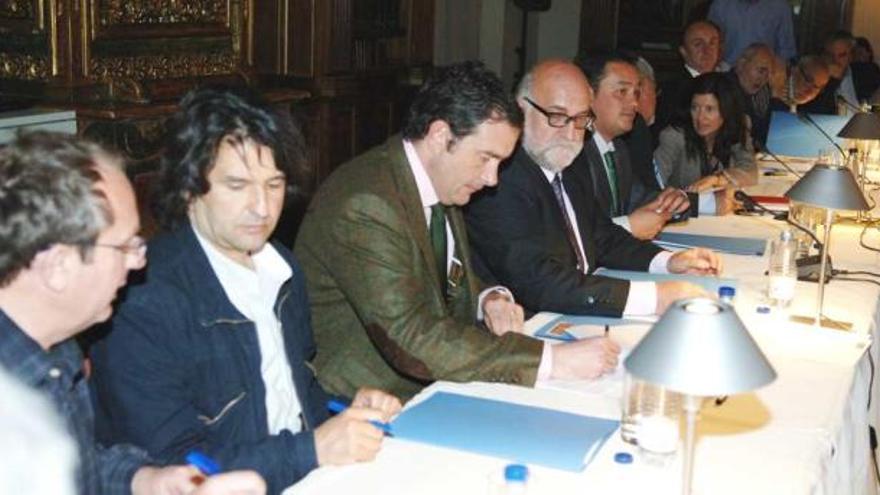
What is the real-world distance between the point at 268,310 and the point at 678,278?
5.24ft

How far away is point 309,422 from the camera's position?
2.41m

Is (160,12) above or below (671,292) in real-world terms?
above

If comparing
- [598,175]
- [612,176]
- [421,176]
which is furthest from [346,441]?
[612,176]

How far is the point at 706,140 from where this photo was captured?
543 cm

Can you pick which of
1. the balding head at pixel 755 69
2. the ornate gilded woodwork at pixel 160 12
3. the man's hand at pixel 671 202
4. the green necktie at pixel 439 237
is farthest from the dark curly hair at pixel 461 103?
the balding head at pixel 755 69

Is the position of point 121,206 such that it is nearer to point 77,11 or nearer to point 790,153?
point 77,11

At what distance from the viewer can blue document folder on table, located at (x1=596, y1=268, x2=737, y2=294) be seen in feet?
11.1

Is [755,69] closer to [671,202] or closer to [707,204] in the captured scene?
[707,204]

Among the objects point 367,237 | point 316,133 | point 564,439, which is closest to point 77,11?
point 316,133

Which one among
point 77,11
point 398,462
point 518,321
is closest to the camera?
point 398,462

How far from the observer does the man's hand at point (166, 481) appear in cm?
191

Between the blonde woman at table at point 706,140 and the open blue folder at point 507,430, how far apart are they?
3.11 meters

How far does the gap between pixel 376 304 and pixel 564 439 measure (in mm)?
612

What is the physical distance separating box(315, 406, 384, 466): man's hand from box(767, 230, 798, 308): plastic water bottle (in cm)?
153
